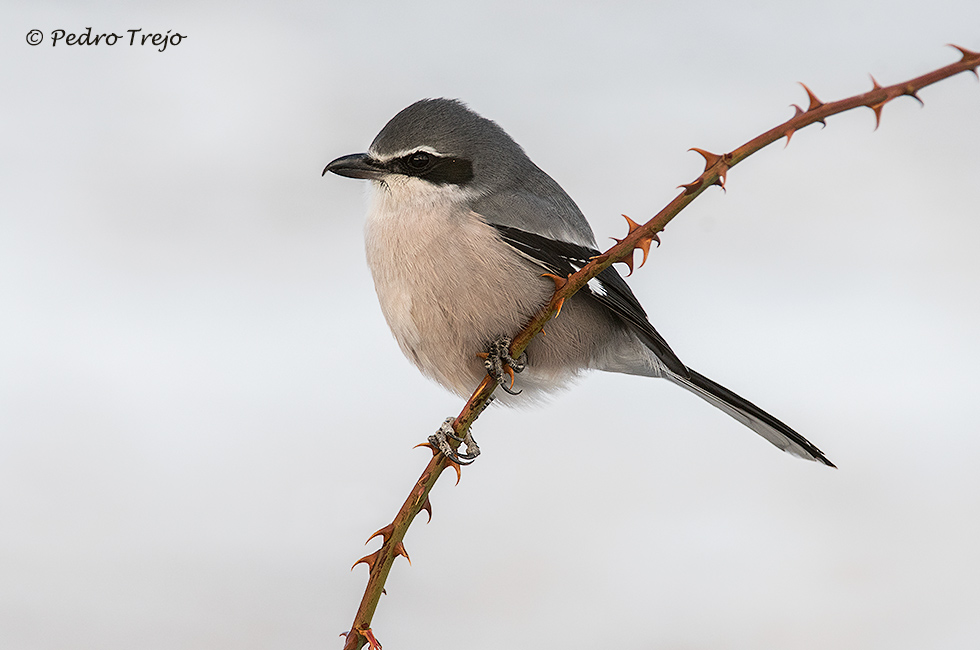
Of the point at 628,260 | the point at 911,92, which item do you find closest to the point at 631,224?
the point at 628,260

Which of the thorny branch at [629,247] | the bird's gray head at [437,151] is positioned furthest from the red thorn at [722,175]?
the bird's gray head at [437,151]

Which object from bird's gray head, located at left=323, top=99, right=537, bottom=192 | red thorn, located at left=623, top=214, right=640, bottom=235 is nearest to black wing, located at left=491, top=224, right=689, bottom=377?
bird's gray head, located at left=323, top=99, right=537, bottom=192

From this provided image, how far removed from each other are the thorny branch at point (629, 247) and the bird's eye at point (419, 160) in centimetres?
51

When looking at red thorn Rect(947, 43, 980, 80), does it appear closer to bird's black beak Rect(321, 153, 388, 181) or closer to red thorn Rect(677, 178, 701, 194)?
red thorn Rect(677, 178, 701, 194)

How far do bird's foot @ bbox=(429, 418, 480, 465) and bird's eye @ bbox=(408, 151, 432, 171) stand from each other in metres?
0.48

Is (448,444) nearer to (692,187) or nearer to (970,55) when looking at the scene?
(692,187)

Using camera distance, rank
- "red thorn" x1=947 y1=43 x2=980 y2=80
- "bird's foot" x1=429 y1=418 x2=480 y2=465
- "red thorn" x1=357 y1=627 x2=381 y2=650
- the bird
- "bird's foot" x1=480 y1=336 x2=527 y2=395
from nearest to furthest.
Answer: "red thorn" x1=947 y1=43 x2=980 y2=80
"red thorn" x1=357 y1=627 x2=381 y2=650
"bird's foot" x1=429 y1=418 x2=480 y2=465
"bird's foot" x1=480 y1=336 x2=527 y2=395
the bird

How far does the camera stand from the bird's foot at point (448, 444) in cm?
116

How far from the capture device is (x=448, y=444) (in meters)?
1.22

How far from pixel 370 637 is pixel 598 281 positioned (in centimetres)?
89

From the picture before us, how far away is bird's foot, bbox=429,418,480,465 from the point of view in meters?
1.16

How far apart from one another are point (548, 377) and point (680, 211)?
875 mm

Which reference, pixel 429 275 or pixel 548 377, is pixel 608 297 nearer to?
pixel 548 377

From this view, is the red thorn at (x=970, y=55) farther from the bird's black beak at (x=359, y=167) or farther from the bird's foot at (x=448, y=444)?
the bird's black beak at (x=359, y=167)
